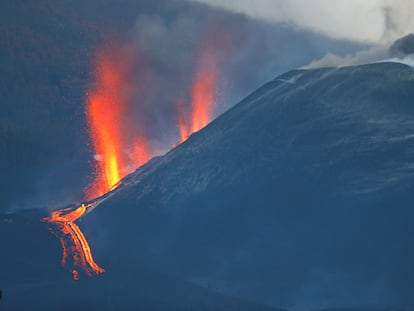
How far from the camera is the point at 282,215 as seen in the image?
63.5 metres

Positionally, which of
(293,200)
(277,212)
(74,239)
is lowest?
(277,212)

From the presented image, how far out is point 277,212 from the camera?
63.8m

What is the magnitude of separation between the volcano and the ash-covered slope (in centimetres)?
8

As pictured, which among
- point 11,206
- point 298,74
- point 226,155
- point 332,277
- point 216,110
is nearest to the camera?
point 332,277

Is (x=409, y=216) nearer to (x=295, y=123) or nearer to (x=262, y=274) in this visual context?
(x=262, y=274)

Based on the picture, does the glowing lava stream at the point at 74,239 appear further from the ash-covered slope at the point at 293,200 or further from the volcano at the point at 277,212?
the ash-covered slope at the point at 293,200

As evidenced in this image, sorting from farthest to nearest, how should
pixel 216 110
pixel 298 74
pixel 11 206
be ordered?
→ pixel 216 110 → pixel 11 206 → pixel 298 74

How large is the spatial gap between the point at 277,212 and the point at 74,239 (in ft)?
39.4

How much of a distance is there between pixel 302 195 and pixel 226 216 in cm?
405

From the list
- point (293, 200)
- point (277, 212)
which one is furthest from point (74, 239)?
point (293, 200)

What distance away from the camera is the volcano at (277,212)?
5834cm

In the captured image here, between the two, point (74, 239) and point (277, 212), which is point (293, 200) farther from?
point (74, 239)

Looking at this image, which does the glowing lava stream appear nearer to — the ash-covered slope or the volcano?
the volcano

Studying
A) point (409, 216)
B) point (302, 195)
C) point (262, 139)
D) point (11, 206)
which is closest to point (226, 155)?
point (262, 139)
